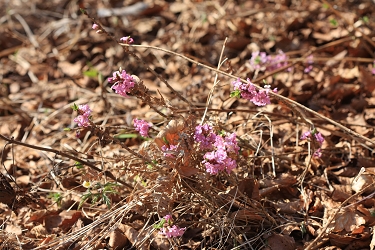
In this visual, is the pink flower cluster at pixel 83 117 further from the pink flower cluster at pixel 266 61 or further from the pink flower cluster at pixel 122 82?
the pink flower cluster at pixel 266 61

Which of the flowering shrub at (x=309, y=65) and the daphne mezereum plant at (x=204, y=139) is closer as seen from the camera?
the daphne mezereum plant at (x=204, y=139)

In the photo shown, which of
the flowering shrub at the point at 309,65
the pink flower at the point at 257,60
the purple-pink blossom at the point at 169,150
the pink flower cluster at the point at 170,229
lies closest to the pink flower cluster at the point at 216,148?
the purple-pink blossom at the point at 169,150

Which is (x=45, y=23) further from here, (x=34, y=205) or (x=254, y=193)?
(x=254, y=193)

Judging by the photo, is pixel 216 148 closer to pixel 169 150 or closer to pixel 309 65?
pixel 169 150

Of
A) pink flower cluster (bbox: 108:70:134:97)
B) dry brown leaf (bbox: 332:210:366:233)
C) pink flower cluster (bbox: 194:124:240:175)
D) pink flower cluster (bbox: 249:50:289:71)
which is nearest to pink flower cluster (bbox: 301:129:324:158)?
dry brown leaf (bbox: 332:210:366:233)

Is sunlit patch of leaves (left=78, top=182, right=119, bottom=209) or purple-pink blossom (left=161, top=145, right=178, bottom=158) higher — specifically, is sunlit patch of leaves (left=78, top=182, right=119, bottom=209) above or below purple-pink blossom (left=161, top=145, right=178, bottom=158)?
below

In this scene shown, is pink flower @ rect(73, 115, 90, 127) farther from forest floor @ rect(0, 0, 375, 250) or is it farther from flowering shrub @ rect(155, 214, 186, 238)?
flowering shrub @ rect(155, 214, 186, 238)
